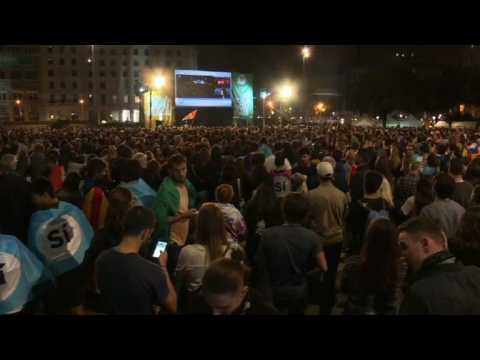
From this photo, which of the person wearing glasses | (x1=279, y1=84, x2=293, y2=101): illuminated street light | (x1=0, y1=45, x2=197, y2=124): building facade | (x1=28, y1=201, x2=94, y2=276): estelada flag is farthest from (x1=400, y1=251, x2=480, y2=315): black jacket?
(x1=0, y1=45, x2=197, y2=124): building facade

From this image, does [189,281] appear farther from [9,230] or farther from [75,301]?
[9,230]

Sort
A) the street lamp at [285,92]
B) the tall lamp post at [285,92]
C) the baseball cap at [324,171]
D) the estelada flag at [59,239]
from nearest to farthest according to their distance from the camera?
the estelada flag at [59,239]
the baseball cap at [324,171]
the tall lamp post at [285,92]
the street lamp at [285,92]

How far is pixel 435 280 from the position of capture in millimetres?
3367

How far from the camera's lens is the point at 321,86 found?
115500 millimetres

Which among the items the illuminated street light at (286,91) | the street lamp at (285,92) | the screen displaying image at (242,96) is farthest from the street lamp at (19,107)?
the illuminated street light at (286,91)

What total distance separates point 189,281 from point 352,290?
1.33 metres

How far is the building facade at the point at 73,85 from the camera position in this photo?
125 metres

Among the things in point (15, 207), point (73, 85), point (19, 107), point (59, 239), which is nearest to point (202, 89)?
point (15, 207)

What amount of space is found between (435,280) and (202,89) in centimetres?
5495

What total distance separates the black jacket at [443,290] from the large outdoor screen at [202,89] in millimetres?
52244

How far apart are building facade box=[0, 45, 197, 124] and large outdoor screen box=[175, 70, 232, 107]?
222 ft

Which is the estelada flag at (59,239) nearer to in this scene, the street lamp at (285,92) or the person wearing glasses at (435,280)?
the person wearing glasses at (435,280)

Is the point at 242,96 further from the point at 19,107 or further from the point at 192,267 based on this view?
the point at 19,107

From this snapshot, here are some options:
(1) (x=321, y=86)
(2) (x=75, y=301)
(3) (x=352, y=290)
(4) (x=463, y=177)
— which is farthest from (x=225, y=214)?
(1) (x=321, y=86)
